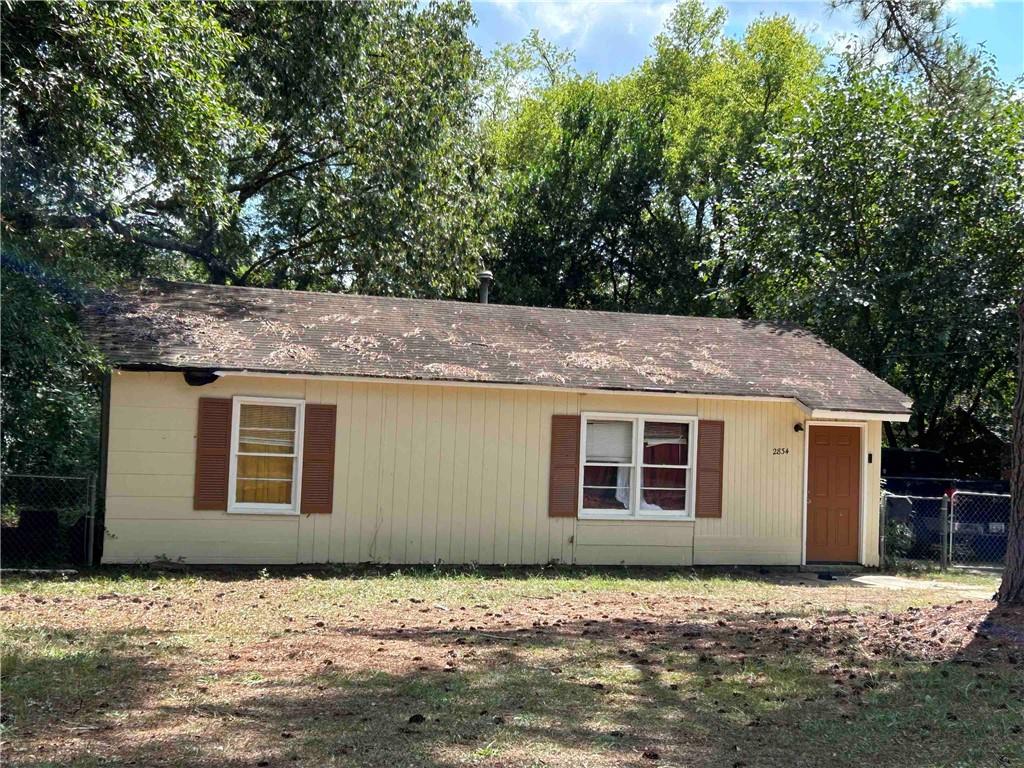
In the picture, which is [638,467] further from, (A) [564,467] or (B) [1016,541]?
(B) [1016,541]

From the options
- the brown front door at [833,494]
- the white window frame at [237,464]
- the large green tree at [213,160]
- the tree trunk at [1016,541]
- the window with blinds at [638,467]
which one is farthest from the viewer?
the brown front door at [833,494]

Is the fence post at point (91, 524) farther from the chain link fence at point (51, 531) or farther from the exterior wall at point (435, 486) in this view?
the exterior wall at point (435, 486)

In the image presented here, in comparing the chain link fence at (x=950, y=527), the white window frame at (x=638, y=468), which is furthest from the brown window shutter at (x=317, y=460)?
the chain link fence at (x=950, y=527)

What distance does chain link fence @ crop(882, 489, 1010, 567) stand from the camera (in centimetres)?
1641

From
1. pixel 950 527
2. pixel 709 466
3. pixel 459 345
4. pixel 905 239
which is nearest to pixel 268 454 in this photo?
pixel 459 345

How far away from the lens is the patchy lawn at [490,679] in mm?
5496

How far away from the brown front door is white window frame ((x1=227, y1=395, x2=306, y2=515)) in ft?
25.3

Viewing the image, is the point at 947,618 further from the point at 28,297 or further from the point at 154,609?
the point at 28,297

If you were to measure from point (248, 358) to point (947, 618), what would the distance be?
28.6 ft

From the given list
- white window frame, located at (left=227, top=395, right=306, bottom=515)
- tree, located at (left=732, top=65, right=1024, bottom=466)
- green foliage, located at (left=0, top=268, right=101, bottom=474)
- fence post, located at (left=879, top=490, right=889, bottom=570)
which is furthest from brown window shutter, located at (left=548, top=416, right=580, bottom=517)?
tree, located at (left=732, top=65, right=1024, bottom=466)

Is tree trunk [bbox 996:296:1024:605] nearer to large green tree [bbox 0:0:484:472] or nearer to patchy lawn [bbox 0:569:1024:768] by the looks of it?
patchy lawn [bbox 0:569:1024:768]

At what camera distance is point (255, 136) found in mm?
17500

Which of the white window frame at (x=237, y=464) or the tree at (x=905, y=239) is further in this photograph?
the tree at (x=905, y=239)

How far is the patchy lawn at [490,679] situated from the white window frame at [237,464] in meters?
1.89
